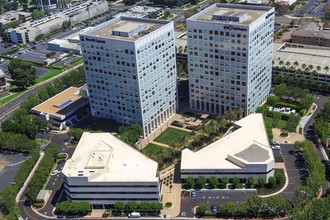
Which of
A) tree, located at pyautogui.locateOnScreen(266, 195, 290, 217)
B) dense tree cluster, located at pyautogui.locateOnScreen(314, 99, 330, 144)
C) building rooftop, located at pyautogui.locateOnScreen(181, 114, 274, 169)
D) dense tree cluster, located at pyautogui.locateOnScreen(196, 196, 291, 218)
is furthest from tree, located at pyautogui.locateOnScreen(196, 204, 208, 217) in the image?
dense tree cluster, located at pyautogui.locateOnScreen(314, 99, 330, 144)

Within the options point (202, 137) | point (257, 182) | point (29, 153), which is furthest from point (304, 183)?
point (29, 153)

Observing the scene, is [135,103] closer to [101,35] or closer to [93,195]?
[101,35]

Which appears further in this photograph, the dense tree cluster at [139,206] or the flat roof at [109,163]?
the flat roof at [109,163]

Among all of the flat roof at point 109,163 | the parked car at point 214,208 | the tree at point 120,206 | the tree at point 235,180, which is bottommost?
the parked car at point 214,208

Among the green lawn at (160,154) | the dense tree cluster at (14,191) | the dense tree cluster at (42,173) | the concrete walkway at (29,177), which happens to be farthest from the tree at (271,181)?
the concrete walkway at (29,177)

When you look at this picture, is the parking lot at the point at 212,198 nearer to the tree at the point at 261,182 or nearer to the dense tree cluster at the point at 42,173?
the tree at the point at 261,182

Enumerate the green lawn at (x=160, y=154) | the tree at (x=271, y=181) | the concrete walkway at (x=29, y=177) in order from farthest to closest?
1. the green lawn at (x=160, y=154)
2. the concrete walkway at (x=29, y=177)
3. the tree at (x=271, y=181)
